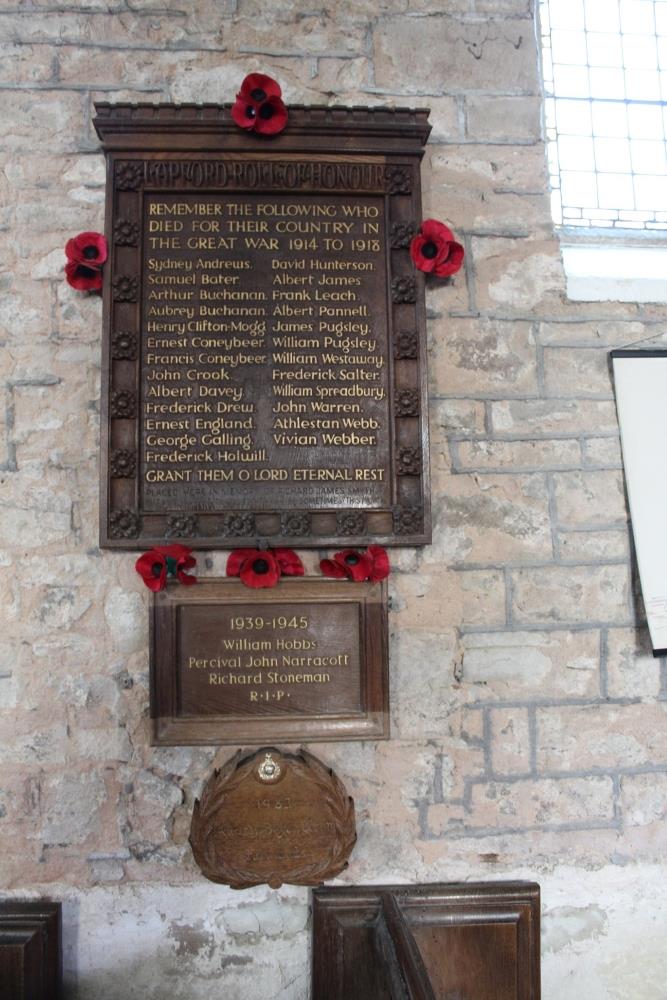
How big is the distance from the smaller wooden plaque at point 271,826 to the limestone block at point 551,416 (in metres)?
1.37

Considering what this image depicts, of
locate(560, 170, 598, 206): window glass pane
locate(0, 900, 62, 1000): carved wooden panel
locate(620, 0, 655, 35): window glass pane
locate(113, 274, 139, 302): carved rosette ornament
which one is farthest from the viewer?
locate(620, 0, 655, 35): window glass pane

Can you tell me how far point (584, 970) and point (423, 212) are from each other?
2.70 metres

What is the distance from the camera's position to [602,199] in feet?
9.53

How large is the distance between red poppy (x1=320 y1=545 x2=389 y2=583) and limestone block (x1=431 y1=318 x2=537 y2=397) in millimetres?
653

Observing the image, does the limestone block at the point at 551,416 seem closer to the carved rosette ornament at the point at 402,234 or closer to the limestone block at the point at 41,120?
the carved rosette ornament at the point at 402,234

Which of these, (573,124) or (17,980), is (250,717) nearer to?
(17,980)

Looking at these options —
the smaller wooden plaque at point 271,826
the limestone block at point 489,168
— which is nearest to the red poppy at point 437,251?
the limestone block at point 489,168

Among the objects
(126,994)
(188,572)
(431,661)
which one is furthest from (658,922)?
(188,572)

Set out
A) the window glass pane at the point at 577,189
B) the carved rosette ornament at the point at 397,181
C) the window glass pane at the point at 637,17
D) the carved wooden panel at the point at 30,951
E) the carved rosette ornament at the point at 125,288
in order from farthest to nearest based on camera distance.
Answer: the window glass pane at the point at 637,17 < the window glass pane at the point at 577,189 < the carved rosette ornament at the point at 397,181 < the carved rosette ornament at the point at 125,288 < the carved wooden panel at the point at 30,951

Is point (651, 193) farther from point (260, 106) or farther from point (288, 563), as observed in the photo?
point (288, 563)

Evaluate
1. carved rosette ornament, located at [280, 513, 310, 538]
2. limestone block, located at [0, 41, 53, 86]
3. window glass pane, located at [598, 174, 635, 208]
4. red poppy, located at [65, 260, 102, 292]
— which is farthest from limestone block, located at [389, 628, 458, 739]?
limestone block, located at [0, 41, 53, 86]

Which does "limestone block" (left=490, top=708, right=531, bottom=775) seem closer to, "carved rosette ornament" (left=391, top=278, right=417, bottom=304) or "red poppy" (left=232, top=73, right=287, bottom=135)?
"carved rosette ornament" (left=391, top=278, right=417, bottom=304)

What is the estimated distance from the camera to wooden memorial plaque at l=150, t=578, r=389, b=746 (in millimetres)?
2371

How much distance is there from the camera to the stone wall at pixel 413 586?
2357 mm
